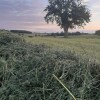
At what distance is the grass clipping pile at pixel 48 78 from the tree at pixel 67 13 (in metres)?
43.7

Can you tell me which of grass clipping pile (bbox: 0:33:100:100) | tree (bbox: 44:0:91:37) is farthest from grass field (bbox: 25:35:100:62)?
tree (bbox: 44:0:91:37)

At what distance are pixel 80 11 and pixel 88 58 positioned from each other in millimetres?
44971

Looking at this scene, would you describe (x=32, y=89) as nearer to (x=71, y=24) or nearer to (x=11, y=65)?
(x=11, y=65)

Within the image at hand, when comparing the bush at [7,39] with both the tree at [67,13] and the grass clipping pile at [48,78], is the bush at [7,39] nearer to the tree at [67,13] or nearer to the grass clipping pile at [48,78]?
the grass clipping pile at [48,78]

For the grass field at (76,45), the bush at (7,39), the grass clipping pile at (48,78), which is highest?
the bush at (7,39)

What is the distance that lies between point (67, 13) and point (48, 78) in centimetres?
4533

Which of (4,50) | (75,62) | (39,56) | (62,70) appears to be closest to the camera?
(62,70)

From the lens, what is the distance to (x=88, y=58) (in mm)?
3834

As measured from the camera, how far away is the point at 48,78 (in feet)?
11.0

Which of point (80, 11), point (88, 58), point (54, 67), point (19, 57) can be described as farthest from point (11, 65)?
point (80, 11)

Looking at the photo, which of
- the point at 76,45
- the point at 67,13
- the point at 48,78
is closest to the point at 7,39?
the point at 48,78

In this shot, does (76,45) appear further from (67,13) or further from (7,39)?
(67,13)

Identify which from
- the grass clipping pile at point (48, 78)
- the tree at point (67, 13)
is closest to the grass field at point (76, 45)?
the grass clipping pile at point (48, 78)

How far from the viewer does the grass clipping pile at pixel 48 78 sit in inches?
124
